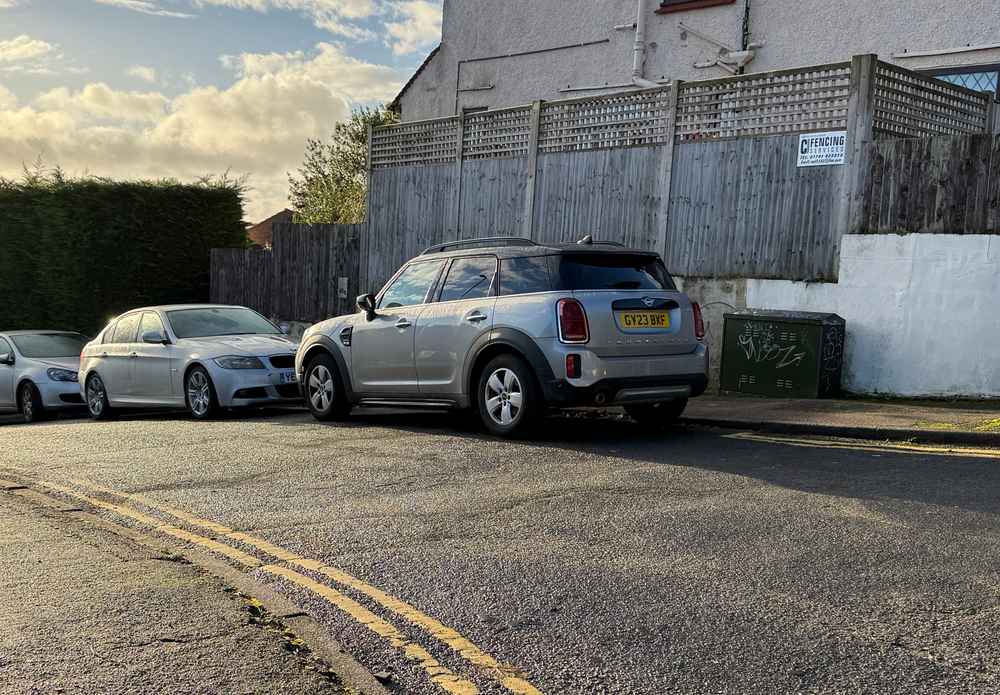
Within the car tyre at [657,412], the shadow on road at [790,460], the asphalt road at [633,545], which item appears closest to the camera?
the asphalt road at [633,545]

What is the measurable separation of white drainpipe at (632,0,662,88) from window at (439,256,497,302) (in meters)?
11.1

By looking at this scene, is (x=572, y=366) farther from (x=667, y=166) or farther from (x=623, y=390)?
(x=667, y=166)

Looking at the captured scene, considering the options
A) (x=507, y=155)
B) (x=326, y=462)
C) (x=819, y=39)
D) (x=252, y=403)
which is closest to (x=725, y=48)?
(x=819, y=39)

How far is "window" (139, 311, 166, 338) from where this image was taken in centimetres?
1428

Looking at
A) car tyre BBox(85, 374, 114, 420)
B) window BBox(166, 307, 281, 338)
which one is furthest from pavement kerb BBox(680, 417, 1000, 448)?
car tyre BBox(85, 374, 114, 420)

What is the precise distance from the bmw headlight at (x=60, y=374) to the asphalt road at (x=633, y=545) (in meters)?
7.25

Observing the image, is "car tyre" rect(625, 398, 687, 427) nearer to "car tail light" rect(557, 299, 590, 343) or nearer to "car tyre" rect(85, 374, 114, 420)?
"car tail light" rect(557, 299, 590, 343)

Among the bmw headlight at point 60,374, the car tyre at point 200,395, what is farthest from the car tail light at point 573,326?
the bmw headlight at point 60,374

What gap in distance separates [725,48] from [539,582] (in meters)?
16.0

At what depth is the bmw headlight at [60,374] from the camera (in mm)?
16391

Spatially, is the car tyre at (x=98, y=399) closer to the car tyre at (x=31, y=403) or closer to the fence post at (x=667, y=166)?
the car tyre at (x=31, y=403)

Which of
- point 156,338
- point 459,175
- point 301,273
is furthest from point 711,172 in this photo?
point 301,273

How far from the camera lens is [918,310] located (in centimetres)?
1197

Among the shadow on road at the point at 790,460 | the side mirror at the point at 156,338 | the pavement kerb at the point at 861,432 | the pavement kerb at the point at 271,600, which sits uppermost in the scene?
the side mirror at the point at 156,338
